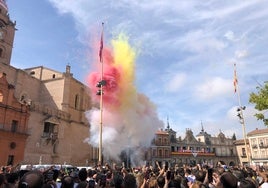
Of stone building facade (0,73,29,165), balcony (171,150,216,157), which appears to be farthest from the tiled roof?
stone building facade (0,73,29,165)

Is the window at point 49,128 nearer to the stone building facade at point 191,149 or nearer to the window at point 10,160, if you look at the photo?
the window at point 10,160

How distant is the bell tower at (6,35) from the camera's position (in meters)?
50.0

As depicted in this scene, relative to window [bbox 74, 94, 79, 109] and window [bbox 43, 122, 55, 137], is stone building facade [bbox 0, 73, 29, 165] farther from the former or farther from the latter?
window [bbox 74, 94, 79, 109]

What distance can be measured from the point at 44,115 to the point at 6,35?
21.8m

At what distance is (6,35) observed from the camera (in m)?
52.3

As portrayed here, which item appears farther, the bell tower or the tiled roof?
the tiled roof

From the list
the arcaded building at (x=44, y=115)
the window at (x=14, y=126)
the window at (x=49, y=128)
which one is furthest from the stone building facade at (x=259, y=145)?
the window at (x=14, y=126)

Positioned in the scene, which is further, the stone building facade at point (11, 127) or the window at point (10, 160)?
the window at point (10, 160)

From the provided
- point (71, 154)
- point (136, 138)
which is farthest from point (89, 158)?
point (136, 138)

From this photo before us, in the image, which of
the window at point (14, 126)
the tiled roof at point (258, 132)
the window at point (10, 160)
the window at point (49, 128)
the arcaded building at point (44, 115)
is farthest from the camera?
the tiled roof at point (258, 132)

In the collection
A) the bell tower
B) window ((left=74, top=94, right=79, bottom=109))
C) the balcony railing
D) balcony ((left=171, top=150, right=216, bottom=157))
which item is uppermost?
the bell tower

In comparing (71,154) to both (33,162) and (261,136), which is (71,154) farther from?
(261,136)

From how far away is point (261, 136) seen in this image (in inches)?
2862

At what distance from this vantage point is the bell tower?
4997cm
